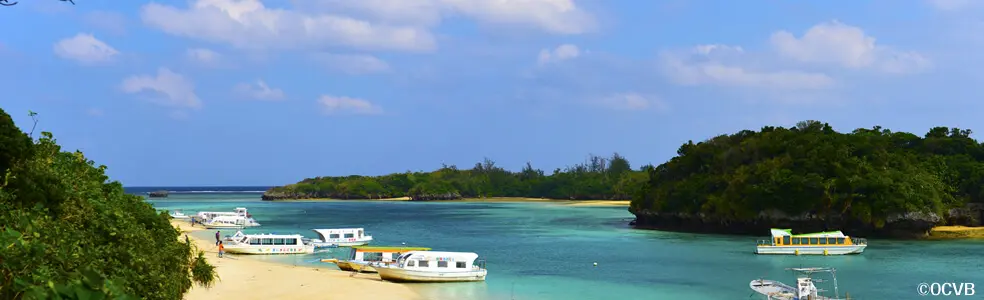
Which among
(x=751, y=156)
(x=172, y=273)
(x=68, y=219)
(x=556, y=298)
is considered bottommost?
(x=556, y=298)

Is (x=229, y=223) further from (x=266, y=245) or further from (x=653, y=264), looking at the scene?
(x=653, y=264)

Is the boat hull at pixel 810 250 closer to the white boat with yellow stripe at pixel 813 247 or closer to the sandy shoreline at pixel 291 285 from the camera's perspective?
the white boat with yellow stripe at pixel 813 247

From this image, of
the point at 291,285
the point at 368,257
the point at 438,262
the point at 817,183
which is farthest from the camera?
the point at 817,183

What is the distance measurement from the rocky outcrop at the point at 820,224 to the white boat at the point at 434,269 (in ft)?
134

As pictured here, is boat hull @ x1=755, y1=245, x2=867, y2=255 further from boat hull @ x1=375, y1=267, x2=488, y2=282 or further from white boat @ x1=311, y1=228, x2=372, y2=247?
white boat @ x1=311, y1=228, x2=372, y2=247

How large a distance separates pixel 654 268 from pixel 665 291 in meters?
9.18

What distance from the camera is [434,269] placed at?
124ft

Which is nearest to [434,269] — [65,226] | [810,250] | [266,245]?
[266,245]

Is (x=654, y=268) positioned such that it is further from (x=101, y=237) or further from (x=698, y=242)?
(x=101, y=237)

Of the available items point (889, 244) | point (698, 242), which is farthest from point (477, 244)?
point (889, 244)

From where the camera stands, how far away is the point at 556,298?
3366cm

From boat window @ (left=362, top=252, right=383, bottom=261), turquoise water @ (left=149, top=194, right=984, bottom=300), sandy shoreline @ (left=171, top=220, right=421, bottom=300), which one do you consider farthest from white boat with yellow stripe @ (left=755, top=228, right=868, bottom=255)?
sandy shoreline @ (left=171, top=220, right=421, bottom=300)

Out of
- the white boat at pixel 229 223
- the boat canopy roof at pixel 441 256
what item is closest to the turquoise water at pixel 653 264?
the boat canopy roof at pixel 441 256

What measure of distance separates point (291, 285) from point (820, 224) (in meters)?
51.0
